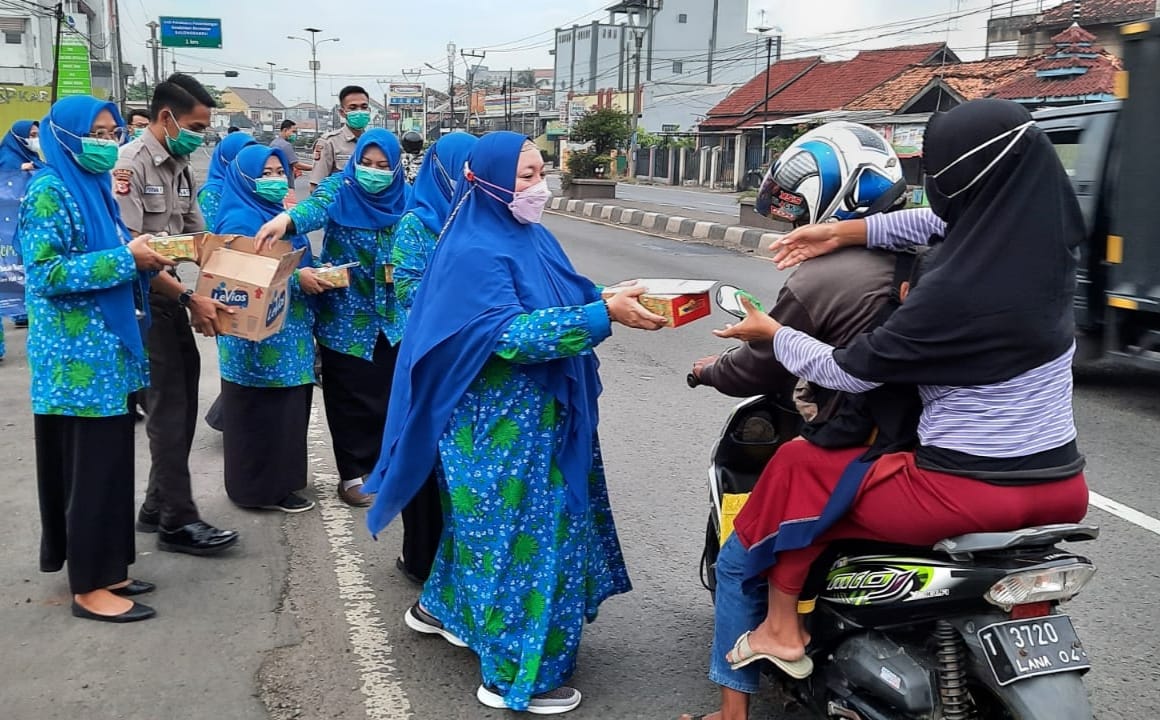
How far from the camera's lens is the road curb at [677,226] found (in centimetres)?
1639

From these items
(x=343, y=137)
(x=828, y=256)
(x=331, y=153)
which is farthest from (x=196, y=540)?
(x=343, y=137)

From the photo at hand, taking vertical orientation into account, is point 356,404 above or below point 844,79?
below

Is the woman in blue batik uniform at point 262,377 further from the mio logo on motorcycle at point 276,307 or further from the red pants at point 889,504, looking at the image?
the red pants at point 889,504

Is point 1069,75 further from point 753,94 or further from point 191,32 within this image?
point 191,32

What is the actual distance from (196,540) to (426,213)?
1654 millimetres

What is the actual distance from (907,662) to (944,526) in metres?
0.35

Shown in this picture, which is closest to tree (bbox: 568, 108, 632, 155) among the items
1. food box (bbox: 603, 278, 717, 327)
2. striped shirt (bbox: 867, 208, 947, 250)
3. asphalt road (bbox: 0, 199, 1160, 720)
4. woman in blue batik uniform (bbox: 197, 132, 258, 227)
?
woman in blue batik uniform (bbox: 197, 132, 258, 227)

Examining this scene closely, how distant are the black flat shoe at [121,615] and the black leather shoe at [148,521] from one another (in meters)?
0.81

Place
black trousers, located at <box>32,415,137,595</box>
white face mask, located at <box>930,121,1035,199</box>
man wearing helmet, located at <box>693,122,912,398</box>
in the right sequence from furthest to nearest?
black trousers, located at <box>32,415,137,595</box>
man wearing helmet, located at <box>693,122,912,398</box>
white face mask, located at <box>930,121,1035,199</box>

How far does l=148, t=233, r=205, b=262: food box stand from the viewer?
139 inches

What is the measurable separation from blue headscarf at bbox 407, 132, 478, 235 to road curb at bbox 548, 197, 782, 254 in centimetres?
941

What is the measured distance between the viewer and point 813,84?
138 ft

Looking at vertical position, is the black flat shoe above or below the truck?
below

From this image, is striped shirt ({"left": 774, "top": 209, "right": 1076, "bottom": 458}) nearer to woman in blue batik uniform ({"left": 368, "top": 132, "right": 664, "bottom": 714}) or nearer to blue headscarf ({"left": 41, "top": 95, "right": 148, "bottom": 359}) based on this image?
woman in blue batik uniform ({"left": 368, "top": 132, "right": 664, "bottom": 714})
